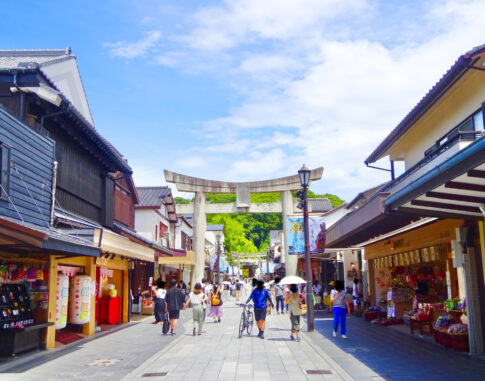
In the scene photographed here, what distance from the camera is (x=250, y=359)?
11305 millimetres

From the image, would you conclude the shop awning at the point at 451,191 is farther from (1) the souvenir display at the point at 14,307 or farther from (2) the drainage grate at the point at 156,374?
(1) the souvenir display at the point at 14,307

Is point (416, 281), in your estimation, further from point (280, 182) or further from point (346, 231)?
→ point (280, 182)

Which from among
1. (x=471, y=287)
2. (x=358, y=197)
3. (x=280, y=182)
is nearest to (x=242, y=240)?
(x=280, y=182)

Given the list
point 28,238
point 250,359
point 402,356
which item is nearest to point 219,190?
point 250,359

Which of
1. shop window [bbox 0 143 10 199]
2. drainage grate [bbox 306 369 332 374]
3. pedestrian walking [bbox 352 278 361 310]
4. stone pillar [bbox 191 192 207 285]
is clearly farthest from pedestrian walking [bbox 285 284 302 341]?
stone pillar [bbox 191 192 207 285]

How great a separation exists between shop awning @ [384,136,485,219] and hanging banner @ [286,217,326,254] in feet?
36.9

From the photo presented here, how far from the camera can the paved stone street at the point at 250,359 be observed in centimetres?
948

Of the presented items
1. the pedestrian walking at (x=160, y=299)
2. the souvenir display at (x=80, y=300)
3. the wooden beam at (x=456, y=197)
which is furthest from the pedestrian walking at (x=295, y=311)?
the wooden beam at (x=456, y=197)

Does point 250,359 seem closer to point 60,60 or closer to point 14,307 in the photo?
point 14,307

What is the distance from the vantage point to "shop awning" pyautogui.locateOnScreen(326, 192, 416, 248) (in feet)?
40.4

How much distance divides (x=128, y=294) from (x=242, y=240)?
56.4 m

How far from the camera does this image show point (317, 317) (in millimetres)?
23125

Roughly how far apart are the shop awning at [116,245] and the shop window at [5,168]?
2603 mm

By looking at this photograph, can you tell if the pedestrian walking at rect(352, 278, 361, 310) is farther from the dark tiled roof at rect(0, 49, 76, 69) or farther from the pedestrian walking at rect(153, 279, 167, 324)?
the dark tiled roof at rect(0, 49, 76, 69)
